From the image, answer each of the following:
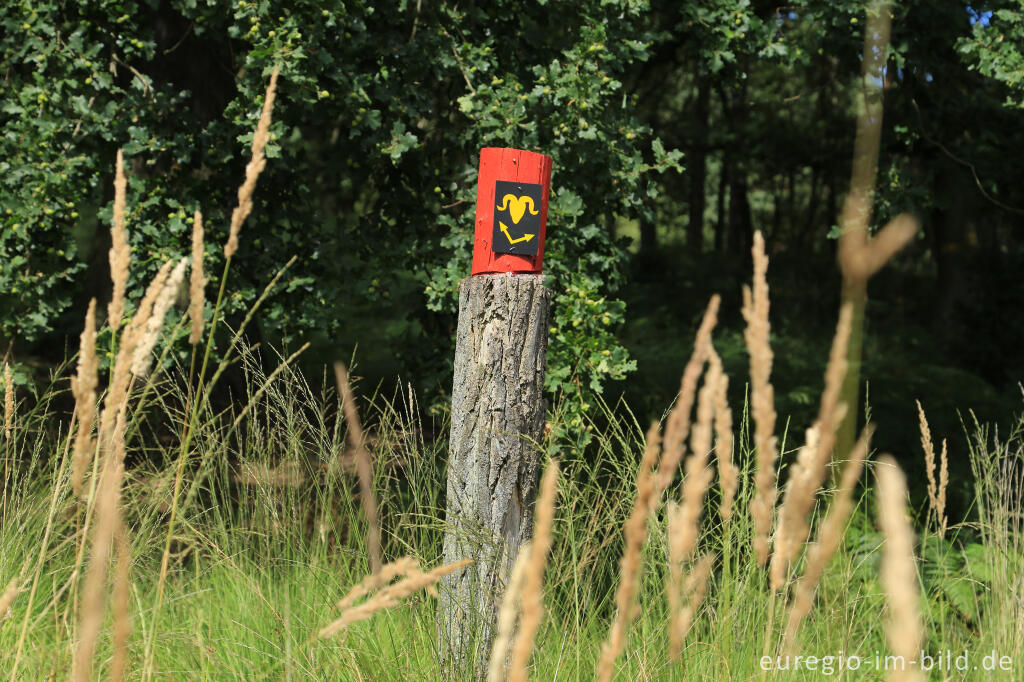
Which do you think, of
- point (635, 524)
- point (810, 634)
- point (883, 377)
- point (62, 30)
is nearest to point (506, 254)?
point (810, 634)

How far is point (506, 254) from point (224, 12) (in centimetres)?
214

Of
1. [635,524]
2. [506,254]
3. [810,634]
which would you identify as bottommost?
[810,634]

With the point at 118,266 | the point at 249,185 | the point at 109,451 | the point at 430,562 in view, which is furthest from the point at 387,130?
the point at 109,451

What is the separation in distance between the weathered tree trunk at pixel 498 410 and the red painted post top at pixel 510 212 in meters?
0.13

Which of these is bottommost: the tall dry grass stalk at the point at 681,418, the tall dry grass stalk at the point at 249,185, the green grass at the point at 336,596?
the green grass at the point at 336,596

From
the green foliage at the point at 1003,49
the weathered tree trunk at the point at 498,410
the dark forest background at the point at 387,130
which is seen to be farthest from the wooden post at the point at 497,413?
the green foliage at the point at 1003,49

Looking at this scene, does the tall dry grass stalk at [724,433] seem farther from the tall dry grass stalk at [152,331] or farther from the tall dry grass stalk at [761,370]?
the tall dry grass stalk at [152,331]

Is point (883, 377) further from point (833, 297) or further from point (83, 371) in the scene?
point (83, 371)

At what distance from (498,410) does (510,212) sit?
694mm

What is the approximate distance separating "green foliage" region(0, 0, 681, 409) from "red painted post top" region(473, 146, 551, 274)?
1.06m

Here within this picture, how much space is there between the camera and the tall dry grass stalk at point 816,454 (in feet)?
2.76

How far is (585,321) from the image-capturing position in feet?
13.4

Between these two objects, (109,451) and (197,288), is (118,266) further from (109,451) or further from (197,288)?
(109,451)

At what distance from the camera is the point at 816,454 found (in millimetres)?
955
